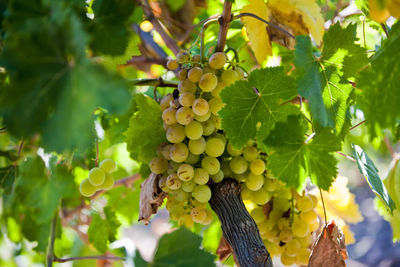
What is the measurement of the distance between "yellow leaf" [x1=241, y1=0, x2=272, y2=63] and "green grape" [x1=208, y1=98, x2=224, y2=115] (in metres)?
0.18

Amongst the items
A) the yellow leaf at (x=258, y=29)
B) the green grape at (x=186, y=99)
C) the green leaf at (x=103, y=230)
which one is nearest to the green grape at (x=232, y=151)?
the green grape at (x=186, y=99)

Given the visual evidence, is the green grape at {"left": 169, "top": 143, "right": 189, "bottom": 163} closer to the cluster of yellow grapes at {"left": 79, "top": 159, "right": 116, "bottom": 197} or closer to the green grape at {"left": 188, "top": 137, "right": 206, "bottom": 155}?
the green grape at {"left": 188, "top": 137, "right": 206, "bottom": 155}

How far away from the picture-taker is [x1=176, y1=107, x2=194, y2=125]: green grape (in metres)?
0.64

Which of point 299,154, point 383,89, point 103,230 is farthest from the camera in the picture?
point 103,230

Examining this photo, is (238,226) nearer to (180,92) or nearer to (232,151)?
(232,151)

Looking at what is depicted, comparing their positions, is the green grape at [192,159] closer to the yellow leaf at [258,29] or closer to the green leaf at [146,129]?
the green leaf at [146,129]

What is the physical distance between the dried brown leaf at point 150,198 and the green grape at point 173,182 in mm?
47

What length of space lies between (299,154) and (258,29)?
0.30 meters

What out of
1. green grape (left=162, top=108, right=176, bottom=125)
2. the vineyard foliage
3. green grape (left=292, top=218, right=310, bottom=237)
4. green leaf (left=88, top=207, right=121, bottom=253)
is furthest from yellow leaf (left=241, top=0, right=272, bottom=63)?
green leaf (left=88, top=207, right=121, bottom=253)

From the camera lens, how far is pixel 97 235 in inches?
38.1

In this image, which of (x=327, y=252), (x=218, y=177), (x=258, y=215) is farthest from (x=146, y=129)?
(x=327, y=252)

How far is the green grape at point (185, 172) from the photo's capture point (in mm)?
655

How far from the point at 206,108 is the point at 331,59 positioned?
0.23 metres

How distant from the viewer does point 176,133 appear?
2.17 feet
